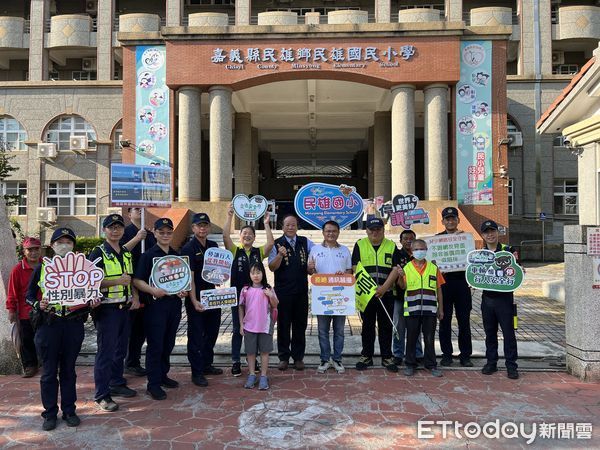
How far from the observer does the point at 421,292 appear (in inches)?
196

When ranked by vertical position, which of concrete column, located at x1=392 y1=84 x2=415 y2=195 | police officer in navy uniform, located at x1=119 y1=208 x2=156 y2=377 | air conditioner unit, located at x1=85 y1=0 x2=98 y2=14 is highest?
air conditioner unit, located at x1=85 y1=0 x2=98 y2=14

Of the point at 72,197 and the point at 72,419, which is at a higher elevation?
the point at 72,197

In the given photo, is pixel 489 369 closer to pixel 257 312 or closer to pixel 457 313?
pixel 457 313

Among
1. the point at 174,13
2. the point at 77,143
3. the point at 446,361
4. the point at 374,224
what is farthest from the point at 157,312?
the point at 174,13

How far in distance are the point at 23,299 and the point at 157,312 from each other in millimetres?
1914

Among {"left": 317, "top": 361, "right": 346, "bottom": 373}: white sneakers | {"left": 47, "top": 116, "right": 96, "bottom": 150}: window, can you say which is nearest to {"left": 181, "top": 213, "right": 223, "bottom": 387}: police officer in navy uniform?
{"left": 317, "top": 361, "right": 346, "bottom": 373}: white sneakers

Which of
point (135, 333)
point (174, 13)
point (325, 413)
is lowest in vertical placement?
point (325, 413)

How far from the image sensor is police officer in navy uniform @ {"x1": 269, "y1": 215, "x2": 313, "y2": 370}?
514 centimetres

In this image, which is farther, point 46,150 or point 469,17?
point 469,17

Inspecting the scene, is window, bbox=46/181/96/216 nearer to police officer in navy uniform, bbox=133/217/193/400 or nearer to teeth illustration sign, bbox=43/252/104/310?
police officer in navy uniform, bbox=133/217/193/400

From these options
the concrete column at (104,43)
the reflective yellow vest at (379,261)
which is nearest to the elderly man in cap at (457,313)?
the reflective yellow vest at (379,261)

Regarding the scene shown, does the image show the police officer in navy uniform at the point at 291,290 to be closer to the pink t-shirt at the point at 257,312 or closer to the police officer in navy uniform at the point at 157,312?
the pink t-shirt at the point at 257,312

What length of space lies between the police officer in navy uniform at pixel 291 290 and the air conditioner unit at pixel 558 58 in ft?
81.4

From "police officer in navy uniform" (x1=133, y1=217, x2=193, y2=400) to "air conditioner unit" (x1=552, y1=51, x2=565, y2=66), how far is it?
2616 centimetres
